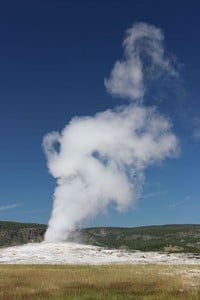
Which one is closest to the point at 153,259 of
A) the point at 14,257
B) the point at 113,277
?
the point at 14,257

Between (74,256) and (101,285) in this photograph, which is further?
(74,256)

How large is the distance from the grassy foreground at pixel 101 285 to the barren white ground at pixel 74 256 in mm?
20063

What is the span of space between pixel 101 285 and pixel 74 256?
113 ft

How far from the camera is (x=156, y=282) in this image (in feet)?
127

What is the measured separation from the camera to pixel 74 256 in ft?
232

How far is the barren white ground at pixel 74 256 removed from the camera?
216 feet

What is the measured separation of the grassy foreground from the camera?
31953 mm

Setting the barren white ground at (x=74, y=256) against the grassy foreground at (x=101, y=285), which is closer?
the grassy foreground at (x=101, y=285)

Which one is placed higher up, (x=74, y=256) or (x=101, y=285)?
(x=74, y=256)

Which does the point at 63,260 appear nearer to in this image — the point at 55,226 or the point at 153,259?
the point at 153,259

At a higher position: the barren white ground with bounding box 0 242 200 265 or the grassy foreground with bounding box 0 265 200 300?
the barren white ground with bounding box 0 242 200 265

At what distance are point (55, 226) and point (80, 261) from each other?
3830 centimetres

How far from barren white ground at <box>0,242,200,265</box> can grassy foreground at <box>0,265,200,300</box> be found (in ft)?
65.8

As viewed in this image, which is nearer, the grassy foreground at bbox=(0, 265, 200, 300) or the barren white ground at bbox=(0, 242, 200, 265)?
the grassy foreground at bbox=(0, 265, 200, 300)
